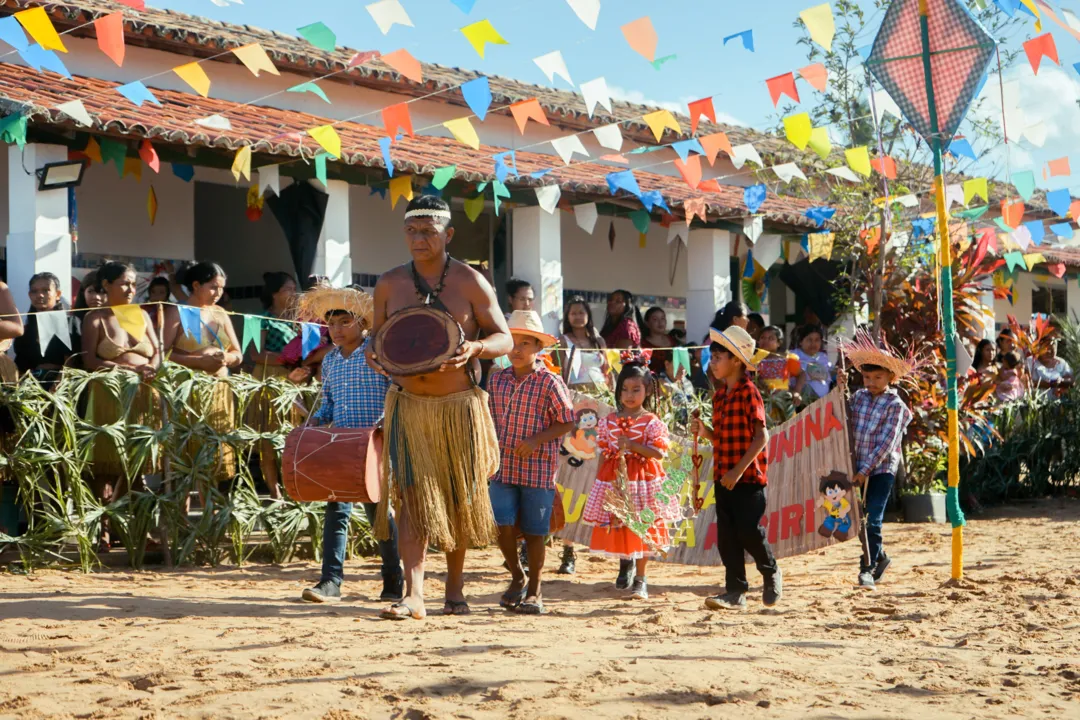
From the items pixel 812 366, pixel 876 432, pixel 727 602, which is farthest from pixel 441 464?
pixel 812 366

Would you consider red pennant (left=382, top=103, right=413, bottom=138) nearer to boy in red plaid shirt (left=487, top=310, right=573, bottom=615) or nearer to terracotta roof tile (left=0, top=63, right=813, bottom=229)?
terracotta roof tile (left=0, top=63, right=813, bottom=229)

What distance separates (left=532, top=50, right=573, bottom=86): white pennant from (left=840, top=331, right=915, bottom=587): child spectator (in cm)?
301

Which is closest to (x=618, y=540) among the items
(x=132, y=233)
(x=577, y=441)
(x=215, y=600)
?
(x=577, y=441)

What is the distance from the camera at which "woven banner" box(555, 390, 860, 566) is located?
7.60 metres

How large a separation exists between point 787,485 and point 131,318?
413 centimetres

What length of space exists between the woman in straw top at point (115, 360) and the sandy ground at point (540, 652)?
2.47ft

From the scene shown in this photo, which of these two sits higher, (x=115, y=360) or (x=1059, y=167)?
(x=1059, y=167)

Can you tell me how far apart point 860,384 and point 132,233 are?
698 cm

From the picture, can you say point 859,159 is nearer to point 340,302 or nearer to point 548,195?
point 548,195

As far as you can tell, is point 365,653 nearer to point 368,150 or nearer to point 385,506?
point 385,506

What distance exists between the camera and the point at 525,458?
6555mm

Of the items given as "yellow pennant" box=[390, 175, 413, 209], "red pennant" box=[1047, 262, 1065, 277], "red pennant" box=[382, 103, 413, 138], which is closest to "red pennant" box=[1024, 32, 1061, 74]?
"red pennant" box=[382, 103, 413, 138]

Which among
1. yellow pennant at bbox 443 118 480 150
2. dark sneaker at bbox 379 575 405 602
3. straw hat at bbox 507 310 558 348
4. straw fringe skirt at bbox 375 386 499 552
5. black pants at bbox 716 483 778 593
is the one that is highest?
yellow pennant at bbox 443 118 480 150

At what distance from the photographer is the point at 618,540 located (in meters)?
7.22
